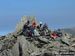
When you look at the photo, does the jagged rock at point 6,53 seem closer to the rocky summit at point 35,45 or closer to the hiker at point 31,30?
the rocky summit at point 35,45

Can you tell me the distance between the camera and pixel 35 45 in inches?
1713

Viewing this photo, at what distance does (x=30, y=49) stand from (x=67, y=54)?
522cm

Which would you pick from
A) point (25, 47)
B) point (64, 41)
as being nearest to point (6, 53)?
point (25, 47)

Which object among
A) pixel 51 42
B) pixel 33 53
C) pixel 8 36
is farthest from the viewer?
pixel 8 36

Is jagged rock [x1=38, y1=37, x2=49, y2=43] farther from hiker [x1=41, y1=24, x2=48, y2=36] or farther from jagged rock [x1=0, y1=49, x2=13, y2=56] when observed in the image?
jagged rock [x1=0, y1=49, x2=13, y2=56]

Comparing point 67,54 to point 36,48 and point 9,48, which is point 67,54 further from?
point 9,48

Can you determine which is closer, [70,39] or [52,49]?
[52,49]

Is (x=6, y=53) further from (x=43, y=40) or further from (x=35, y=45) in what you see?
(x=43, y=40)

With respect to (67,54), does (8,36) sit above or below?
above

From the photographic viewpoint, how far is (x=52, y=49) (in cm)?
4191

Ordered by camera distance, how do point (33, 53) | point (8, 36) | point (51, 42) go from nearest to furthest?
point (33, 53) < point (51, 42) < point (8, 36)

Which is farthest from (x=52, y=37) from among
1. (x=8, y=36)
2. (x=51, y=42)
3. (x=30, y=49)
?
(x=8, y=36)

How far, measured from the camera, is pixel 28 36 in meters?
46.2

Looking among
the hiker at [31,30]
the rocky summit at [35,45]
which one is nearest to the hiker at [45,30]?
the rocky summit at [35,45]
